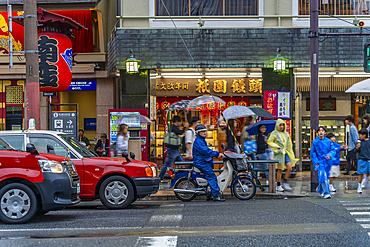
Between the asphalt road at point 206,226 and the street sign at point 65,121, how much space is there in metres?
3.98

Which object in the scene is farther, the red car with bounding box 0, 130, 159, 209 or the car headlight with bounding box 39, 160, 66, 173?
the red car with bounding box 0, 130, 159, 209

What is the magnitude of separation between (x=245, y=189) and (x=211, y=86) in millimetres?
8594

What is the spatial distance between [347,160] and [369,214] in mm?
8073

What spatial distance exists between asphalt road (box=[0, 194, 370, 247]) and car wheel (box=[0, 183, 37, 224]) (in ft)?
0.52

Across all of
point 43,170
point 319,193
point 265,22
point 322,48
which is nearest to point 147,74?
point 265,22

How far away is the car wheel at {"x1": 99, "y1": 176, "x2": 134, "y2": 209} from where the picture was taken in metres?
9.77

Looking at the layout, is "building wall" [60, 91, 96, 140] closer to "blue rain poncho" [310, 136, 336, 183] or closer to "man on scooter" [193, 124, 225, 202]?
"man on scooter" [193, 124, 225, 202]

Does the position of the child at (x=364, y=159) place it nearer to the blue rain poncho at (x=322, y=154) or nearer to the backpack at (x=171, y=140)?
the blue rain poncho at (x=322, y=154)

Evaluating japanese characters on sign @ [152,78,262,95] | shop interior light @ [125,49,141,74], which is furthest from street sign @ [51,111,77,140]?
japanese characters on sign @ [152,78,262,95]

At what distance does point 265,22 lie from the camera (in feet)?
54.0

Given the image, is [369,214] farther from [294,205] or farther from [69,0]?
[69,0]

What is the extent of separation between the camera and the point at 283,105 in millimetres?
16297

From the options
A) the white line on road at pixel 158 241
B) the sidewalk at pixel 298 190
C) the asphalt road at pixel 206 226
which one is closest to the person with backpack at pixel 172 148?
the sidewalk at pixel 298 190

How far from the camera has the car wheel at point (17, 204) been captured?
313 inches
